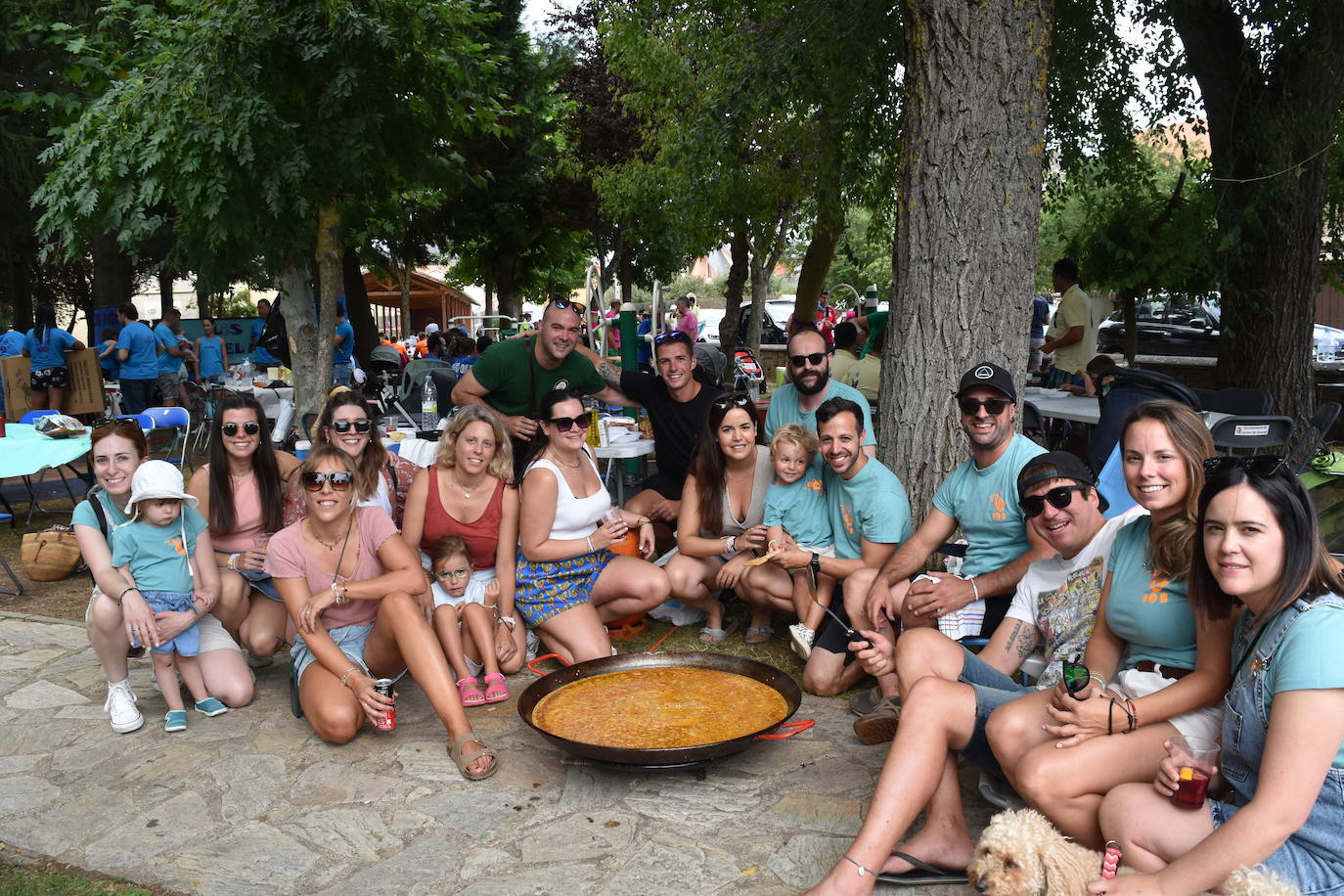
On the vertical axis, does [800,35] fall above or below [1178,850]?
above

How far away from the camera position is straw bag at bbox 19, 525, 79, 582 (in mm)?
6953

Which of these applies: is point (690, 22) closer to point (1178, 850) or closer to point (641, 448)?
point (641, 448)

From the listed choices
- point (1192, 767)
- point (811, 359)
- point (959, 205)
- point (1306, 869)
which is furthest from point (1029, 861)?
point (959, 205)

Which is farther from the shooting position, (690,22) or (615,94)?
(615,94)

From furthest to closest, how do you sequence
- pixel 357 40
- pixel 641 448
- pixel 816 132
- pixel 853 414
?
pixel 816 132 → pixel 357 40 → pixel 641 448 → pixel 853 414

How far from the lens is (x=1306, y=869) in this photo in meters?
2.39

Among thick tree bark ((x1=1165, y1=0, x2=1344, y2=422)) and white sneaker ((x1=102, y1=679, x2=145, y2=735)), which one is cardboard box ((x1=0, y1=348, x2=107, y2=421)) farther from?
thick tree bark ((x1=1165, y1=0, x2=1344, y2=422))

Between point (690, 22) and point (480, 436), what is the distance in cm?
743

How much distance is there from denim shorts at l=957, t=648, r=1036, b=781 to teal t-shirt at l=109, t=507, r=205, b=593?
333 cm

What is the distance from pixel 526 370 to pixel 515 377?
0.26ft

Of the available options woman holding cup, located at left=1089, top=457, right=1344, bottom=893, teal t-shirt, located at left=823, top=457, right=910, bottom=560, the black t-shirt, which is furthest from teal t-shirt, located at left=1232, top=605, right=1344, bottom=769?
the black t-shirt

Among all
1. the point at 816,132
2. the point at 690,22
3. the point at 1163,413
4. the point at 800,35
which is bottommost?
the point at 1163,413

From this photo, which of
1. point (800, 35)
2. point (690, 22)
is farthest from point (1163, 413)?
point (690, 22)

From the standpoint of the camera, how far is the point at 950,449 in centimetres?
539
